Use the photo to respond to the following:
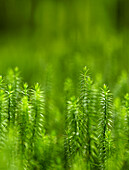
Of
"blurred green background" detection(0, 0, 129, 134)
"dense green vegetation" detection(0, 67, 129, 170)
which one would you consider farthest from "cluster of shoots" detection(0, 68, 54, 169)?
"blurred green background" detection(0, 0, 129, 134)

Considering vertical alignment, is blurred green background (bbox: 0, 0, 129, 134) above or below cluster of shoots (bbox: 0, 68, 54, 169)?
above

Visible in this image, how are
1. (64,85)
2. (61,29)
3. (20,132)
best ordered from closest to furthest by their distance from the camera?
1. (20,132)
2. (64,85)
3. (61,29)

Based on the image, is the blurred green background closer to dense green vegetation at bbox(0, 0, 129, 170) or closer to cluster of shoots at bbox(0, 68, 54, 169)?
dense green vegetation at bbox(0, 0, 129, 170)

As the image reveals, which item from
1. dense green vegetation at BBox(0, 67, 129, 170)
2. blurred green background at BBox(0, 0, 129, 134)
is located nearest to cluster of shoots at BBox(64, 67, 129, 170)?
dense green vegetation at BBox(0, 67, 129, 170)

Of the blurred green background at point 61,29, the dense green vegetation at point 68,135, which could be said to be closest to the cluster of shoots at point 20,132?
the dense green vegetation at point 68,135

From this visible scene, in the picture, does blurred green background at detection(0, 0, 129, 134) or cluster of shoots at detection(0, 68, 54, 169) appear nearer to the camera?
cluster of shoots at detection(0, 68, 54, 169)

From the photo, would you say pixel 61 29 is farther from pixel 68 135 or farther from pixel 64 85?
pixel 68 135

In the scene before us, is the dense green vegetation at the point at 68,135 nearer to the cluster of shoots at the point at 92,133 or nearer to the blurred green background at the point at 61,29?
the cluster of shoots at the point at 92,133

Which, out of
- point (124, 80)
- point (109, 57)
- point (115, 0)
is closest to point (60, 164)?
point (124, 80)

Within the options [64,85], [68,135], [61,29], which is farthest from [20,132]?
[61,29]
